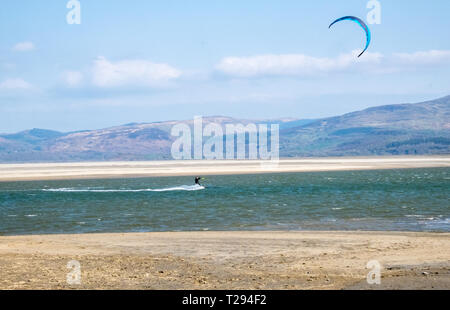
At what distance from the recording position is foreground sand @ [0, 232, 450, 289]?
46.9 ft

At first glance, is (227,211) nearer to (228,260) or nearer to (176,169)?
(228,260)

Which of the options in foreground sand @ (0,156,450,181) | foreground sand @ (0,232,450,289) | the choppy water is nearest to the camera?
foreground sand @ (0,232,450,289)

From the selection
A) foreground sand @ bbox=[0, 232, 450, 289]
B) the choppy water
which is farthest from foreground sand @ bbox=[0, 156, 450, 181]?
foreground sand @ bbox=[0, 232, 450, 289]

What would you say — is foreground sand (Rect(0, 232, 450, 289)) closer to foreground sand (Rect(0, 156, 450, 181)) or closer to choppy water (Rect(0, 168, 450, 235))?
choppy water (Rect(0, 168, 450, 235))

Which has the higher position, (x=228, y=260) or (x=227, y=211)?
(x=228, y=260)

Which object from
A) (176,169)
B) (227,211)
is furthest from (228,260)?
(176,169)

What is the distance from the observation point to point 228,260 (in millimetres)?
17703

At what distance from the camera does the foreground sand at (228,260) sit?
46.9 feet

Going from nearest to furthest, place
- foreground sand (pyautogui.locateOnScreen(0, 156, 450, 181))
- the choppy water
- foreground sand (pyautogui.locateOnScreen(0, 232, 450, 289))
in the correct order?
foreground sand (pyautogui.locateOnScreen(0, 232, 450, 289))
the choppy water
foreground sand (pyautogui.locateOnScreen(0, 156, 450, 181))

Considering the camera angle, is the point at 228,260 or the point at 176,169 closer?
the point at 228,260

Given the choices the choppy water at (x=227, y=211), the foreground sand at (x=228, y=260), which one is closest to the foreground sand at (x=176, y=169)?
the choppy water at (x=227, y=211)

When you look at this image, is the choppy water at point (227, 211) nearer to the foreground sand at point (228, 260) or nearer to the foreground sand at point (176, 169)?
the foreground sand at point (228, 260)
